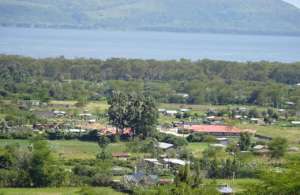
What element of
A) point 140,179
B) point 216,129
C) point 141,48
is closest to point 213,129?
point 216,129

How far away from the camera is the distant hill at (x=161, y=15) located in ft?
594

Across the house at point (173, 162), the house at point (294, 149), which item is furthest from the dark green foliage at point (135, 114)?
the house at point (294, 149)

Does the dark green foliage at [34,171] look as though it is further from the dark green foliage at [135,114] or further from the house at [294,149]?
the house at [294,149]

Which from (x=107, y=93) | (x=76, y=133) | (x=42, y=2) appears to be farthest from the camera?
(x=42, y=2)

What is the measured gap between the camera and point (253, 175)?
25.5m

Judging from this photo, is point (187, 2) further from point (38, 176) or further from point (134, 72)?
point (38, 176)

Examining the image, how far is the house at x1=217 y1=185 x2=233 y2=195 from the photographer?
22.1m

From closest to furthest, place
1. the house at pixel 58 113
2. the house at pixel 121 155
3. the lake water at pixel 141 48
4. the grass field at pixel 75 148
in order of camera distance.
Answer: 1. the house at pixel 121 155
2. the grass field at pixel 75 148
3. the house at pixel 58 113
4. the lake water at pixel 141 48

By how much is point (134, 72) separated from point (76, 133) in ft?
77.1

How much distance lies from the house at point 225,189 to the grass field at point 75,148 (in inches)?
267

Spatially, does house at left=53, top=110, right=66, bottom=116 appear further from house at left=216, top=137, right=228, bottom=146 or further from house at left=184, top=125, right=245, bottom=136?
house at left=216, top=137, right=228, bottom=146

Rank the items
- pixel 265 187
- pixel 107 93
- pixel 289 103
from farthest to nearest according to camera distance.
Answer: pixel 107 93
pixel 289 103
pixel 265 187

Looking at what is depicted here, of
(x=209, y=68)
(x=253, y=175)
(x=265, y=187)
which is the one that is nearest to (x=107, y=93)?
(x=209, y=68)

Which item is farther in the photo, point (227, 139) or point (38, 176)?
point (227, 139)
